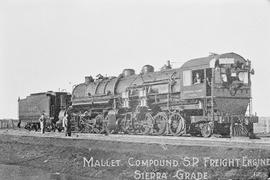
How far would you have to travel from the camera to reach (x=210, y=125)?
17.5 m

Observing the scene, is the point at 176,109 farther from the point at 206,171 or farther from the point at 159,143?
the point at 206,171

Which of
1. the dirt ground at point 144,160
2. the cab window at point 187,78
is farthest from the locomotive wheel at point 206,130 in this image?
the dirt ground at point 144,160

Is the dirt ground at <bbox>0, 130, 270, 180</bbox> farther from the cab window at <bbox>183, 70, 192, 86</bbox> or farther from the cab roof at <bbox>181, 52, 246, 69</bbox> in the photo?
the cab roof at <bbox>181, 52, 246, 69</bbox>

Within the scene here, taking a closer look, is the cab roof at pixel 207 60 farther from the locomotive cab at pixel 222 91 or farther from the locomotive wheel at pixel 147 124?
the locomotive wheel at pixel 147 124

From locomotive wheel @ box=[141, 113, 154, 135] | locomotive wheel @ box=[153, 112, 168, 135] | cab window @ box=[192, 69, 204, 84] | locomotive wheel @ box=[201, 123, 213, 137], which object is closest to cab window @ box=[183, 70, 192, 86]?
cab window @ box=[192, 69, 204, 84]

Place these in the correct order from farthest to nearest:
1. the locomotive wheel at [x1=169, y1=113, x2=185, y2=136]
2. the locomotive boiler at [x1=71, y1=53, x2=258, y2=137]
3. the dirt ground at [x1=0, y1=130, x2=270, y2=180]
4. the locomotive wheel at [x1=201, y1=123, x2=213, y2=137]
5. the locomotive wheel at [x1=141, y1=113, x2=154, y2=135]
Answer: the locomotive wheel at [x1=141, y1=113, x2=154, y2=135] < the locomotive wheel at [x1=169, y1=113, x2=185, y2=136] < the locomotive boiler at [x1=71, y1=53, x2=258, y2=137] < the locomotive wheel at [x1=201, y1=123, x2=213, y2=137] < the dirt ground at [x1=0, y1=130, x2=270, y2=180]

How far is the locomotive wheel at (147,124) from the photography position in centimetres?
2024

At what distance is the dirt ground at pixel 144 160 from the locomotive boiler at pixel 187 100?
3.82 m

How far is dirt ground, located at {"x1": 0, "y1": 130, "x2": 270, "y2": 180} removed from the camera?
11414 mm

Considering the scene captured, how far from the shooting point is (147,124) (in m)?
20.5

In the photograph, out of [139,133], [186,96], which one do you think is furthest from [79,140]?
[186,96]

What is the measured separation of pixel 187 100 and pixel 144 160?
6.28 metres

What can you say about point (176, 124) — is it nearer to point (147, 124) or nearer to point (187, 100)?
point (187, 100)

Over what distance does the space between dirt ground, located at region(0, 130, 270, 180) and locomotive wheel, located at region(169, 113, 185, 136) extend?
354 cm
